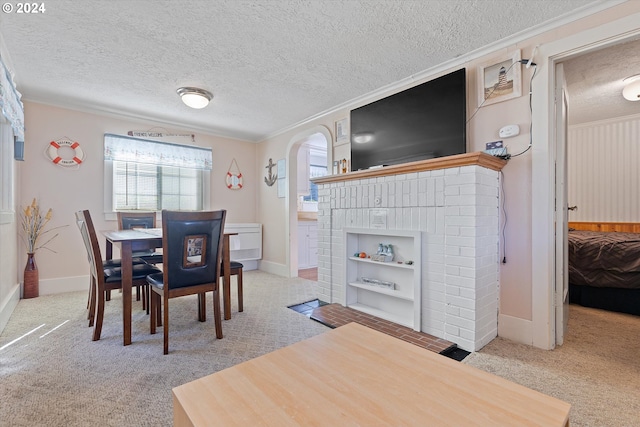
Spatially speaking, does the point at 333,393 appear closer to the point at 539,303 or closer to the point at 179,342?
the point at 179,342

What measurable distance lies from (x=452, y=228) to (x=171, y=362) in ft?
6.97

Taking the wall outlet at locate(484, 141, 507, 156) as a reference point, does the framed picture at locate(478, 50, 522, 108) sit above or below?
above

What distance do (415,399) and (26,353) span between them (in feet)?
8.29

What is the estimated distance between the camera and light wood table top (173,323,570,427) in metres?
0.82

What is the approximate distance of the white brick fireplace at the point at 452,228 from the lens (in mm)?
2061

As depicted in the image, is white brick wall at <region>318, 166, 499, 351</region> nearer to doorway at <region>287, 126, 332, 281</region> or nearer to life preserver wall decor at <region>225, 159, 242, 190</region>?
doorway at <region>287, 126, 332, 281</region>

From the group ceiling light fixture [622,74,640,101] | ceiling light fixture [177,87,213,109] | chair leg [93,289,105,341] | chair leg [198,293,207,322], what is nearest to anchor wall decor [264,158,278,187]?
ceiling light fixture [177,87,213,109]

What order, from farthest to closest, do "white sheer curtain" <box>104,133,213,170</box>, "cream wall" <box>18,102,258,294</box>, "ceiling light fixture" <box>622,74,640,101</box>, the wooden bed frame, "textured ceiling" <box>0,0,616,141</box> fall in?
the wooden bed frame < "white sheer curtain" <box>104,133,213,170</box> < "cream wall" <box>18,102,258,294</box> < "ceiling light fixture" <box>622,74,640,101</box> < "textured ceiling" <box>0,0,616,141</box>

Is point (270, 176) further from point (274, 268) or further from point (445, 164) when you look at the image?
point (445, 164)

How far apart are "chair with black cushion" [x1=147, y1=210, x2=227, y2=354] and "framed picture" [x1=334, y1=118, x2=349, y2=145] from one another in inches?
75.5

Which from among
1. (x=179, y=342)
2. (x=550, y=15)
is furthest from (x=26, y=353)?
(x=550, y=15)

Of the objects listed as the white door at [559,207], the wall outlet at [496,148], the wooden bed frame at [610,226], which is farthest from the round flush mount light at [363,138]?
the wooden bed frame at [610,226]

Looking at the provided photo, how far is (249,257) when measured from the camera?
4.93m

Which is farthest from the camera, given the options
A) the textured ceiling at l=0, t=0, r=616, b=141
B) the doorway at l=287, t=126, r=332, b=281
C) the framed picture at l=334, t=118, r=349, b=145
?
the doorway at l=287, t=126, r=332, b=281
